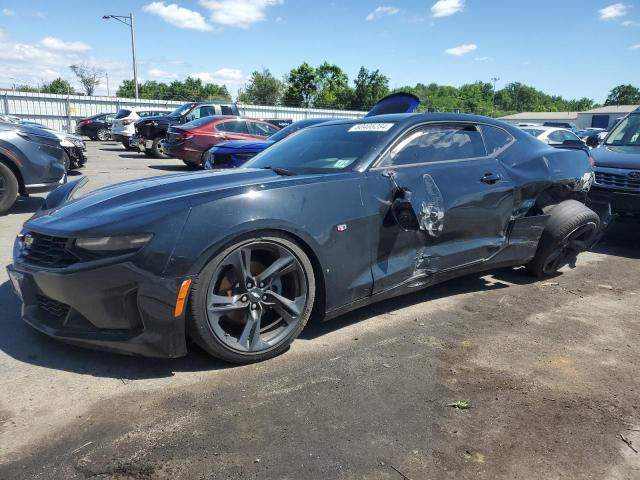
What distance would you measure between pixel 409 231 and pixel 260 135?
1069 cm

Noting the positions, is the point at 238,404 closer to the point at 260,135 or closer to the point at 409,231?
the point at 409,231

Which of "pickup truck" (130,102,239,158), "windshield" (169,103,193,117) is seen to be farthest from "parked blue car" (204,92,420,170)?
"windshield" (169,103,193,117)

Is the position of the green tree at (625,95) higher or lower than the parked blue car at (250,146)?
higher

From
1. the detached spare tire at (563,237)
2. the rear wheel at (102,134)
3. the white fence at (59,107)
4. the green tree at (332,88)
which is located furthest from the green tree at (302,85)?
the detached spare tire at (563,237)

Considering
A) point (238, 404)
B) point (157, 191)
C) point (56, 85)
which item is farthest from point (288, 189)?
point (56, 85)

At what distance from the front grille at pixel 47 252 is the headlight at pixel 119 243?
0.49ft

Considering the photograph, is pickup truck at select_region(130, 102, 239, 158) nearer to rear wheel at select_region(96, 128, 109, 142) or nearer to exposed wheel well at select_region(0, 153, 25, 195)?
exposed wheel well at select_region(0, 153, 25, 195)

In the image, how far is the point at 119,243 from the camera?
2.70 m

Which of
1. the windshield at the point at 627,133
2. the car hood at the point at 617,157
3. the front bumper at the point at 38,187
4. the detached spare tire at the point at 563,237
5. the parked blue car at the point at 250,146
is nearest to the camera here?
the detached spare tire at the point at 563,237

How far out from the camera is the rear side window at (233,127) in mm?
13391

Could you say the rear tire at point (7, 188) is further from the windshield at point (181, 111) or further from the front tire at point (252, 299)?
the windshield at point (181, 111)

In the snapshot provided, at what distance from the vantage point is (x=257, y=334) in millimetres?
3021

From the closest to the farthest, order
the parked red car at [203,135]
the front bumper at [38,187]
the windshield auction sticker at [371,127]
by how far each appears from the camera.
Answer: the windshield auction sticker at [371,127] → the front bumper at [38,187] → the parked red car at [203,135]

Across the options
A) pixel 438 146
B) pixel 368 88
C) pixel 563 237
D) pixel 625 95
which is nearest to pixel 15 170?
pixel 438 146
